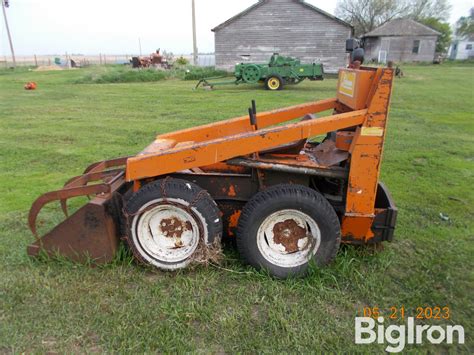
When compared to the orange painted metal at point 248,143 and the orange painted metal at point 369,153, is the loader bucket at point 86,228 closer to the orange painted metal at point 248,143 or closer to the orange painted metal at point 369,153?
the orange painted metal at point 248,143

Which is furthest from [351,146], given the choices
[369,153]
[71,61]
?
[71,61]

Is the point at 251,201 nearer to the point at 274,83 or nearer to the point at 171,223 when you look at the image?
the point at 171,223

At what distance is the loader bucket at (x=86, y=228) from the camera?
3047mm

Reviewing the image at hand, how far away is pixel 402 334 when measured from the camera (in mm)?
2506

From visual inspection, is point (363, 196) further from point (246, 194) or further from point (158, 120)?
point (158, 120)

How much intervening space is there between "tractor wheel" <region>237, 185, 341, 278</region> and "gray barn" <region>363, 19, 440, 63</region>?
42.5m

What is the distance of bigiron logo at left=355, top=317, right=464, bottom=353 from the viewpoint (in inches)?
96.4

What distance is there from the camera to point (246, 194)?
3148 mm

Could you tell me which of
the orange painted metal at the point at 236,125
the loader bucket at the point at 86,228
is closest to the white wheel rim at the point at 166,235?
the loader bucket at the point at 86,228

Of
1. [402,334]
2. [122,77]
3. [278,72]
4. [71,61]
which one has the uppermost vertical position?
[278,72]

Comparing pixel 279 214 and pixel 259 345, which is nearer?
pixel 259 345

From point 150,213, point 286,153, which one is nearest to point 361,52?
point 286,153

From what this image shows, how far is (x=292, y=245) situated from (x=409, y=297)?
880mm

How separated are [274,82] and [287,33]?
8.29 m
